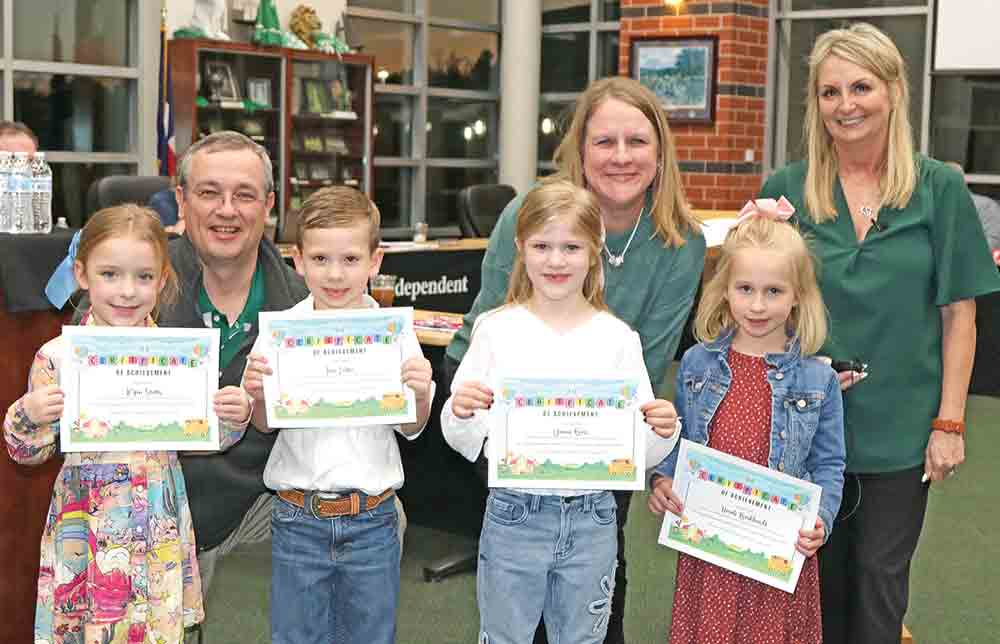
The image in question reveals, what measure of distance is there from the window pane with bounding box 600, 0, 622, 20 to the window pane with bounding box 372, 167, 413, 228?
2.56m

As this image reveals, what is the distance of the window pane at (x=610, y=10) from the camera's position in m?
13.0

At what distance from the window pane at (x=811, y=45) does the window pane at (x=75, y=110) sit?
18.7ft

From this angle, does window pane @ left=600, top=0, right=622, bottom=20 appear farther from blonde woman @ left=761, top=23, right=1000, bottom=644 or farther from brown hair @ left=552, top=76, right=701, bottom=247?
brown hair @ left=552, top=76, right=701, bottom=247

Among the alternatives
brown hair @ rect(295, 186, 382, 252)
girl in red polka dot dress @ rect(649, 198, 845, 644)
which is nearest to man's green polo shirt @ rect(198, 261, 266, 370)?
brown hair @ rect(295, 186, 382, 252)

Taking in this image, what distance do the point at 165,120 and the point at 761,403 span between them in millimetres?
7694

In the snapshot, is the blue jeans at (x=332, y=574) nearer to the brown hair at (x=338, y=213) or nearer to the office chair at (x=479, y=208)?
the brown hair at (x=338, y=213)

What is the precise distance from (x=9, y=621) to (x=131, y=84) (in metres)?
7.86

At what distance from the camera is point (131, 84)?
10.5 metres

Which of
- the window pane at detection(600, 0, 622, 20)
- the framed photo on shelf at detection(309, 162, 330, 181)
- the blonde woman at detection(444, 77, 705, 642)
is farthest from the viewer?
the window pane at detection(600, 0, 622, 20)

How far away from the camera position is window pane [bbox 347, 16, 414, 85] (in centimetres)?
1255

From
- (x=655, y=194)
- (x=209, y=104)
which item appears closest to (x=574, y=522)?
(x=655, y=194)

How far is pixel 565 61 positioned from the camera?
13414mm

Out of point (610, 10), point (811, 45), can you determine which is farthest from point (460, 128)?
point (811, 45)

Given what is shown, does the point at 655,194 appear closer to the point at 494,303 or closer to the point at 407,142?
the point at 494,303
